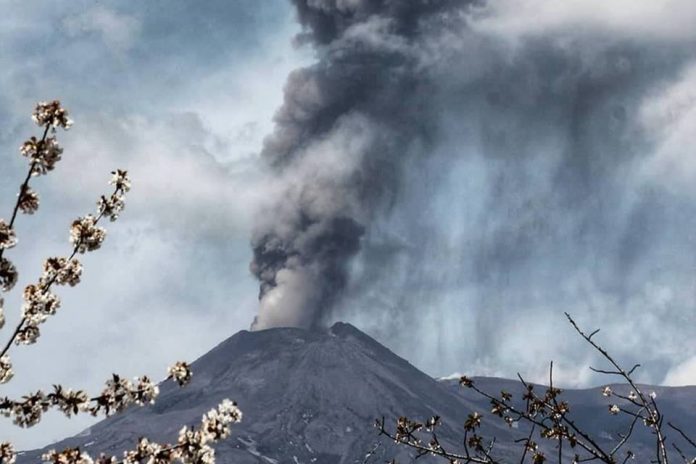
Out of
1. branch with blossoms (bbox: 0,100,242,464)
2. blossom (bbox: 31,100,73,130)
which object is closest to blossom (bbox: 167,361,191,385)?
branch with blossoms (bbox: 0,100,242,464)

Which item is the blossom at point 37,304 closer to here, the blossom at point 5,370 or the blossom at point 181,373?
the blossom at point 5,370

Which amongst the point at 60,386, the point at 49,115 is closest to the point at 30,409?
the point at 60,386

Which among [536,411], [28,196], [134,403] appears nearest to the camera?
[28,196]

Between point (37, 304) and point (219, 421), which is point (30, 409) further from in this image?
point (219, 421)

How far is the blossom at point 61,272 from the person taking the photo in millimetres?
4273

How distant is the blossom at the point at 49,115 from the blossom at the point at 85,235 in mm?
760

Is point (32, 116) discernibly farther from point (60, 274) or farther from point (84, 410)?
point (84, 410)

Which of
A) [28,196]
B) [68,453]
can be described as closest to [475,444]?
[68,453]

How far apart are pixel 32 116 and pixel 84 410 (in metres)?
1.62

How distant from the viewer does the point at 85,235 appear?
442 cm

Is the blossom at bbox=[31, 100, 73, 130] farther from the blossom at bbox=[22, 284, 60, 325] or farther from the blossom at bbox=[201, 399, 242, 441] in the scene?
the blossom at bbox=[201, 399, 242, 441]

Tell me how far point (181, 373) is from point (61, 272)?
99 centimetres

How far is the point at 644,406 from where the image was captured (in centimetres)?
479

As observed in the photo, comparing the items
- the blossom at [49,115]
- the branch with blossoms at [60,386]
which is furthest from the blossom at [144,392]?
the blossom at [49,115]
